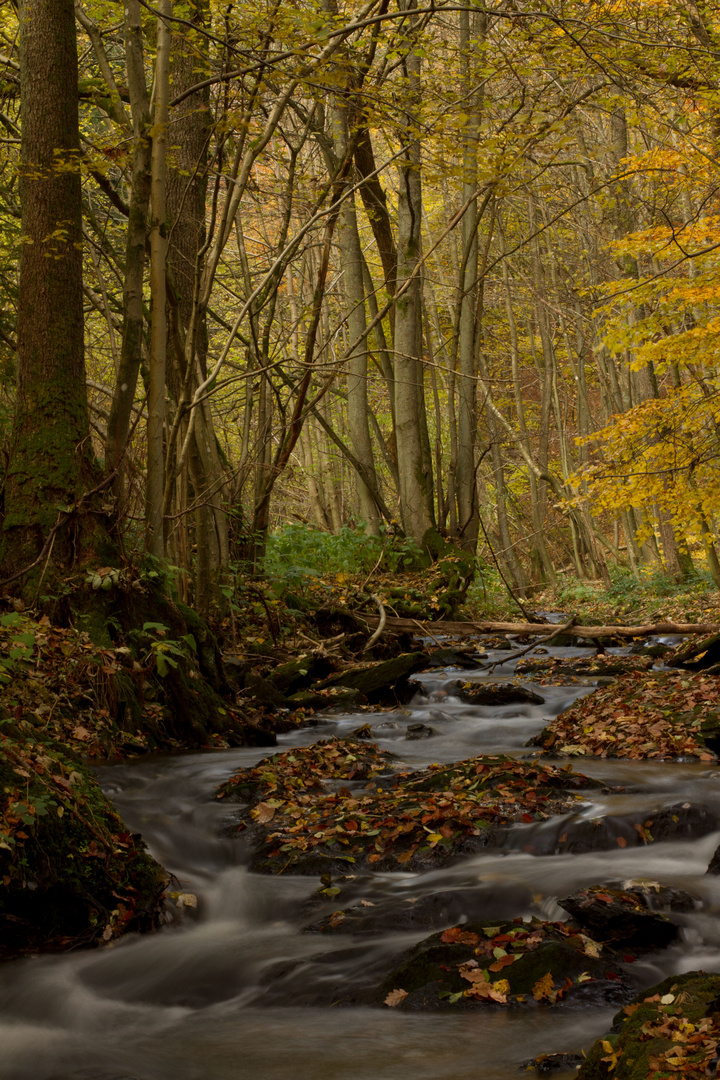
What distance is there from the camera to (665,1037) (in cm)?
248

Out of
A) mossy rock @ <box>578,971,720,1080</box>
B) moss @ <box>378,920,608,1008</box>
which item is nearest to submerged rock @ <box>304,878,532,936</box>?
moss @ <box>378,920,608,1008</box>

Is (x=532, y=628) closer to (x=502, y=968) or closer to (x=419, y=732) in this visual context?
(x=419, y=732)

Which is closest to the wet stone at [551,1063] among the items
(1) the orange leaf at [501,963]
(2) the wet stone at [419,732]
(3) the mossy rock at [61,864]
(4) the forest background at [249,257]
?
(1) the orange leaf at [501,963]

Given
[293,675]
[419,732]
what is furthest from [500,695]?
[293,675]

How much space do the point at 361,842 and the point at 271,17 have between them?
603 cm

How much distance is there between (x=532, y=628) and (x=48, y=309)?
26.3 ft

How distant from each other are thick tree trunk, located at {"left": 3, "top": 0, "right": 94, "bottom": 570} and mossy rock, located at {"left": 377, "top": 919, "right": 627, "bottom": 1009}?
4.33 metres

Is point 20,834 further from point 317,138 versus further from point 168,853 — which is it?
point 317,138

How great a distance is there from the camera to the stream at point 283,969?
3258 mm

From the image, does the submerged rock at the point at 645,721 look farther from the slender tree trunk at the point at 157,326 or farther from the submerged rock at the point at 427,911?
the slender tree trunk at the point at 157,326

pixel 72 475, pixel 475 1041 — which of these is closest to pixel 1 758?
pixel 475 1041

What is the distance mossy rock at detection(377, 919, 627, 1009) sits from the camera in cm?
339

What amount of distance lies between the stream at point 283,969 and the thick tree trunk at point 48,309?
2.25 metres

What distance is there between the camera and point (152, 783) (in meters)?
6.03
